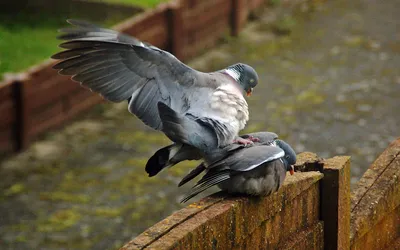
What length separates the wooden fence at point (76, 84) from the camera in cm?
912

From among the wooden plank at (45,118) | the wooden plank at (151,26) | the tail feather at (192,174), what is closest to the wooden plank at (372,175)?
the tail feather at (192,174)

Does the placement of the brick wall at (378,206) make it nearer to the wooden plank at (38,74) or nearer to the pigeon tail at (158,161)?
the pigeon tail at (158,161)

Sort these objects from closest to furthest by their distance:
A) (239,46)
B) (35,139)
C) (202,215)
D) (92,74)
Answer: (202,215)
(92,74)
(35,139)
(239,46)

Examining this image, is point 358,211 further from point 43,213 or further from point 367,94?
point 367,94

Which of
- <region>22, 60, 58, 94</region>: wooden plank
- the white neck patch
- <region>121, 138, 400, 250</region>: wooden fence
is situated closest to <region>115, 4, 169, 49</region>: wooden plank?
<region>22, 60, 58, 94</region>: wooden plank

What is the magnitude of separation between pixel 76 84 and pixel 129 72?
5422 millimetres

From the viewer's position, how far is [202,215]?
3375 mm

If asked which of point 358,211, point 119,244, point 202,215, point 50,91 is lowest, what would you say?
point 119,244

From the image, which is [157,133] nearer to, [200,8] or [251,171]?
[200,8]

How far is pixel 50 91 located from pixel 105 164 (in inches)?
44.9

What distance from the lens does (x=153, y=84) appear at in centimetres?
454

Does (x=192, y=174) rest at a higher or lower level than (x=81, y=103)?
higher

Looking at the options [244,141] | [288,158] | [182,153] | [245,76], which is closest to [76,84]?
[245,76]

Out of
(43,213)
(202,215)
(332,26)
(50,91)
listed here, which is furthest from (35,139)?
(202,215)
